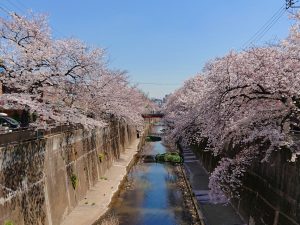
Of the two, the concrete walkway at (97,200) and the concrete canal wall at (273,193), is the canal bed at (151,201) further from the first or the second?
the concrete canal wall at (273,193)

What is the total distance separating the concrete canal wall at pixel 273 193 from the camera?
14.8 metres

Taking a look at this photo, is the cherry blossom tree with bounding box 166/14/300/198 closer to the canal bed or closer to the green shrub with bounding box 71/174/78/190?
the canal bed

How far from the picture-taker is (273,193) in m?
17.2

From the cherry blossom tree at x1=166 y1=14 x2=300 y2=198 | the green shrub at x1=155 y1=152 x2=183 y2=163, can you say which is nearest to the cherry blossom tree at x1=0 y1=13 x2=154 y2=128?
→ the cherry blossom tree at x1=166 y1=14 x2=300 y2=198

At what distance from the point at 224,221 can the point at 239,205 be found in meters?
1.48

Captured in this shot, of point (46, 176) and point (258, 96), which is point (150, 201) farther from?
point (258, 96)

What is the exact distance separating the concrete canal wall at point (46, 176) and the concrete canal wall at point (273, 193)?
33.2ft

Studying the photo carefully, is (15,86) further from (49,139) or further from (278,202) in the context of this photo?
(278,202)

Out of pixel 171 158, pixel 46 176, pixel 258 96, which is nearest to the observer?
pixel 258 96

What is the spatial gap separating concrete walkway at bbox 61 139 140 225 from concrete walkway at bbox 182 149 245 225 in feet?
20.7

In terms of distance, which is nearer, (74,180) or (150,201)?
(74,180)

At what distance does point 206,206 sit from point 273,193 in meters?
9.18

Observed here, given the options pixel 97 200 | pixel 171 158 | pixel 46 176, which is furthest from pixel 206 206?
pixel 171 158

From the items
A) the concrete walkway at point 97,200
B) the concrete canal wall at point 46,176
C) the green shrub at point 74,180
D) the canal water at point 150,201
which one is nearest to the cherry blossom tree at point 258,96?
the canal water at point 150,201
